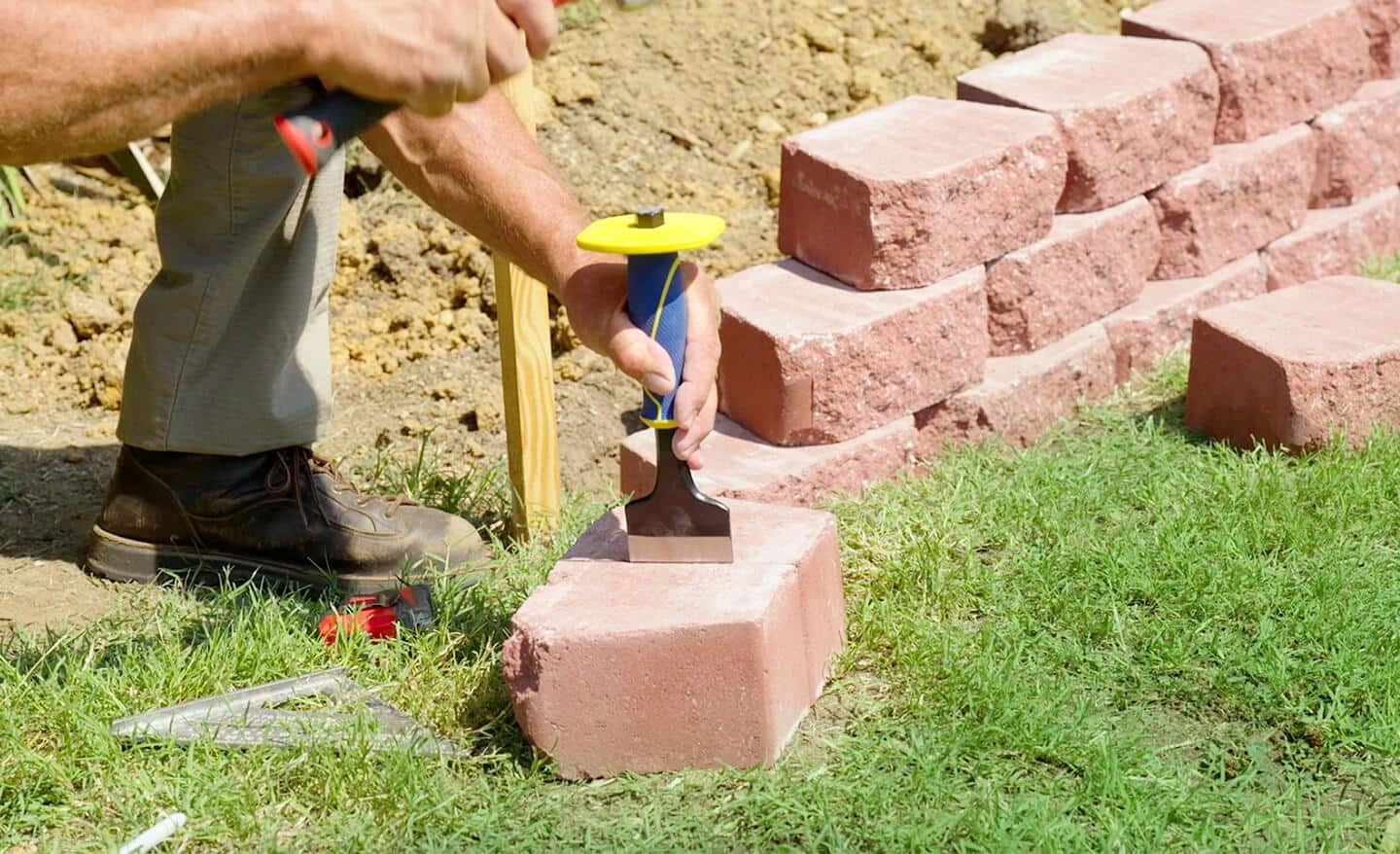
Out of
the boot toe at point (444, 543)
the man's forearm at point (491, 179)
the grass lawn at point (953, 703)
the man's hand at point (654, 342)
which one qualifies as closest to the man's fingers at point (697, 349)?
the man's hand at point (654, 342)

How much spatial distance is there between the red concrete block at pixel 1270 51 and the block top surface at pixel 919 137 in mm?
692

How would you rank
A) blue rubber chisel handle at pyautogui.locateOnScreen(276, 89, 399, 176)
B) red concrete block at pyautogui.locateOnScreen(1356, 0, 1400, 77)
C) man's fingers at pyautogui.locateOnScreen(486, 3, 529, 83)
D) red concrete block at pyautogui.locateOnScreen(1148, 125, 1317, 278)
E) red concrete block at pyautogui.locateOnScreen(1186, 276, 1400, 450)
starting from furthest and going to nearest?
1. red concrete block at pyautogui.locateOnScreen(1356, 0, 1400, 77)
2. red concrete block at pyautogui.locateOnScreen(1148, 125, 1317, 278)
3. red concrete block at pyautogui.locateOnScreen(1186, 276, 1400, 450)
4. man's fingers at pyautogui.locateOnScreen(486, 3, 529, 83)
5. blue rubber chisel handle at pyautogui.locateOnScreen(276, 89, 399, 176)

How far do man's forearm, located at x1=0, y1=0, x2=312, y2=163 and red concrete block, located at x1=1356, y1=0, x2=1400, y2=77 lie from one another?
3.50 meters

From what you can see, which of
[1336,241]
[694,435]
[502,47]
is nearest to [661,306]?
[694,435]

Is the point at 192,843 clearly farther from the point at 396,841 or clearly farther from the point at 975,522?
the point at 975,522

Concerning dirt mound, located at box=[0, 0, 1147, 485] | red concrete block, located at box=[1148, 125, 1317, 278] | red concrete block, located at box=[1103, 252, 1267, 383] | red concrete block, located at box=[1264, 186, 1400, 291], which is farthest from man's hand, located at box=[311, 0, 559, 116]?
red concrete block, located at box=[1264, 186, 1400, 291]

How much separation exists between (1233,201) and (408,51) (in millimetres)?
2685

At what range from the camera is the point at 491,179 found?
3051 millimetres

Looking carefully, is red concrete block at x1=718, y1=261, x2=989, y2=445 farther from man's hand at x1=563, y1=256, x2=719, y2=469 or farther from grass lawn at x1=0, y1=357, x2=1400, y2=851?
man's hand at x1=563, y1=256, x2=719, y2=469

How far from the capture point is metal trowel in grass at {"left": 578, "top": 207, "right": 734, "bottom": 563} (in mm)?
2605

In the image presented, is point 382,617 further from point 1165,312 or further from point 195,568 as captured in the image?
point 1165,312

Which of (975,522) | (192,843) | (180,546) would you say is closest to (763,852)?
(192,843)

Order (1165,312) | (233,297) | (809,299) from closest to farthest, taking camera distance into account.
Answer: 1. (233,297)
2. (809,299)
3. (1165,312)

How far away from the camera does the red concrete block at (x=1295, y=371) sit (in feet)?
12.0
